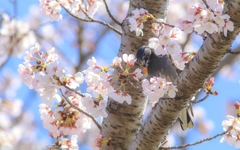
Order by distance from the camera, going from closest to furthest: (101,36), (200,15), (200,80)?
(200,15), (200,80), (101,36)

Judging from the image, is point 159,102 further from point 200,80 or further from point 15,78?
point 15,78

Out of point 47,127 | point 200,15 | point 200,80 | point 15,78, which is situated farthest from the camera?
point 15,78

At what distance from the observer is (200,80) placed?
114 inches

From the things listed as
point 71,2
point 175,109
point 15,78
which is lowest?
point 175,109

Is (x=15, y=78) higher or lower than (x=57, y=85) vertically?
higher

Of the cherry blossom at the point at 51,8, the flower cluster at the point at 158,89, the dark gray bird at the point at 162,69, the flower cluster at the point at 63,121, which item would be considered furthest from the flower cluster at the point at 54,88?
the dark gray bird at the point at 162,69

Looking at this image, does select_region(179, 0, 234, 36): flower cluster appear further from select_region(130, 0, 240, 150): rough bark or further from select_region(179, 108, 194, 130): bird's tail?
select_region(179, 108, 194, 130): bird's tail

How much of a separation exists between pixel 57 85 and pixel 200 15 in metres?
1.01

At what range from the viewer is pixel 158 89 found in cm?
292

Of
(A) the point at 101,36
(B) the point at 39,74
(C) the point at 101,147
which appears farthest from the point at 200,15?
(A) the point at 101,36

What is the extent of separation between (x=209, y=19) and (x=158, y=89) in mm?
521

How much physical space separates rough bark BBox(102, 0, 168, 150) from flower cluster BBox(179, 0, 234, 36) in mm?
938

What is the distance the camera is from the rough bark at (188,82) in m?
2.73

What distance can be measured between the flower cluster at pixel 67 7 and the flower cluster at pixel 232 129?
4.28ft
